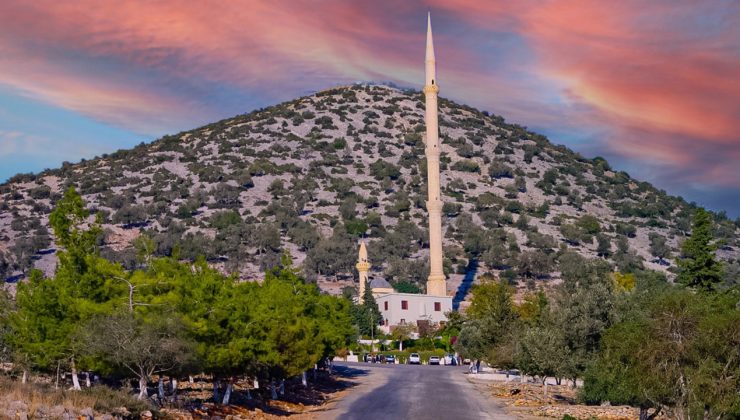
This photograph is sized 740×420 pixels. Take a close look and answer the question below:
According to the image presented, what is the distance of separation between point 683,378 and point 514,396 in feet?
79.3

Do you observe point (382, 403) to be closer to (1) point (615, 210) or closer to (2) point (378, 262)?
(2) point (378, 262)

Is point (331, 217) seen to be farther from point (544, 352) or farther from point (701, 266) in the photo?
point (544, 352)

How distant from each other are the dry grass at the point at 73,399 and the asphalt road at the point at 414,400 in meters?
12.2

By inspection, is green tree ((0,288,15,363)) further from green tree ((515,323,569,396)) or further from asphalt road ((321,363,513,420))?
green tree ((515,323,569,396))

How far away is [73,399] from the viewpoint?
27000mm

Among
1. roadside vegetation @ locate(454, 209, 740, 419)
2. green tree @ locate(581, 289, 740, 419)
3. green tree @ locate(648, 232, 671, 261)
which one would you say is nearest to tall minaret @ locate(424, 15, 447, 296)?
green tree @ locate(648, 232, 671, 261)

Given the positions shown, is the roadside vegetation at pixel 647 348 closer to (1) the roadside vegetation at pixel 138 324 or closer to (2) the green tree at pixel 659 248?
(1) the roadside vegetation at pixel 138 324

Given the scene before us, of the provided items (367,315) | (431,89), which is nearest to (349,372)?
(367,315)

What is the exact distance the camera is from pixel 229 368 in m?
37.9

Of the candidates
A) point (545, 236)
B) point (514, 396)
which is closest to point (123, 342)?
point (514, 396)

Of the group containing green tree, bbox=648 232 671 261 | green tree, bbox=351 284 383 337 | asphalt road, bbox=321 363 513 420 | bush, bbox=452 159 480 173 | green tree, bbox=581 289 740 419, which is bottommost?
asphalt road, bbox=321 363 513 420

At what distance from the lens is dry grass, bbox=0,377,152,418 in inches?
992

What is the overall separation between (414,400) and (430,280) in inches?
3012

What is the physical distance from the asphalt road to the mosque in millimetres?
48160
